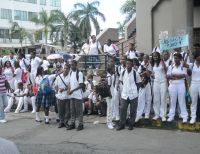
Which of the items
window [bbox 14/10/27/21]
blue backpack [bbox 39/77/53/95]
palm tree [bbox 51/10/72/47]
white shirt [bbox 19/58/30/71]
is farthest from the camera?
window [bbox 14/10/27/21]

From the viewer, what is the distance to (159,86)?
37.4 feet

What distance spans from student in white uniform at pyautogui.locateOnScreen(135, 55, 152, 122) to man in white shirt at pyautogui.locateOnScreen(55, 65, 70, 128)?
1.97m

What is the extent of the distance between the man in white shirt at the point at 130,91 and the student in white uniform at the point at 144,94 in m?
0.34

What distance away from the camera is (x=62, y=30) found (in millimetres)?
58750

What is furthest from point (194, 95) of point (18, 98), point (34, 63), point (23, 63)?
point (23, 63)

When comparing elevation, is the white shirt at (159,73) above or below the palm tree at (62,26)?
below

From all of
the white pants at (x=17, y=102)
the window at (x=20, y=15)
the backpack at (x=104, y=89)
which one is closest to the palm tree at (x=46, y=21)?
the window at (x=20, y=15)

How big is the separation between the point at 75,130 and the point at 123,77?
1.95 metres

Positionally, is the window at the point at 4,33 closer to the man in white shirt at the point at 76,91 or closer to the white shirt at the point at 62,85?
the white shirt at the point at 62,85

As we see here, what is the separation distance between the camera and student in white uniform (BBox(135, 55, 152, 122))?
11.7 metres

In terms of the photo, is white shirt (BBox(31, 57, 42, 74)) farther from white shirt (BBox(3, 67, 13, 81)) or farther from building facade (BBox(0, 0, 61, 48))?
building facade (BBox(0, 0, 61, 48))

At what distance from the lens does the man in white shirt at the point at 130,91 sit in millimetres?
11344

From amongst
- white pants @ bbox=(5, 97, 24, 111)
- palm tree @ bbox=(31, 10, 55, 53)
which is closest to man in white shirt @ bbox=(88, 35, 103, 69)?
white pants @ bbox=(5, 97, 24, 111)

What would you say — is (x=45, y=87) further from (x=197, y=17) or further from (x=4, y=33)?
(x=4, y=33)
